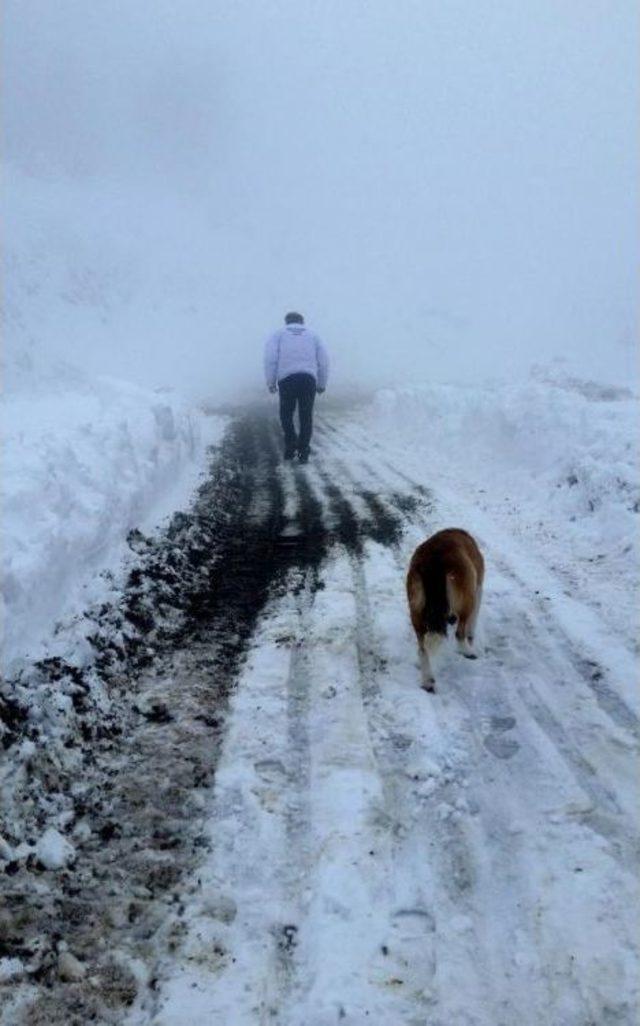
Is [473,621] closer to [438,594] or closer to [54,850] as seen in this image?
[438,594]

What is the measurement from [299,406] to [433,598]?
7941mm

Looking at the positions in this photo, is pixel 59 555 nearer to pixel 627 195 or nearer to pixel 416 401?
pixel 416 401

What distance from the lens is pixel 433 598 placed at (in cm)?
406

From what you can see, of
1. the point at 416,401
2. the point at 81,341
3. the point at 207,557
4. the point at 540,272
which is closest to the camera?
the point at 207,557

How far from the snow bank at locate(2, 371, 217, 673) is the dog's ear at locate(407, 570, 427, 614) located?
94.5 inches

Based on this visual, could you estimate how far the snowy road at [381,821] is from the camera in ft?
7.46

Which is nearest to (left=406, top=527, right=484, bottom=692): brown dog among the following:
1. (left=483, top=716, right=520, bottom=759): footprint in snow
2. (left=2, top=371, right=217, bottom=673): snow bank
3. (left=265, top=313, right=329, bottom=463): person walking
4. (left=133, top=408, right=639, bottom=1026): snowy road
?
(left=133, top=408, right=639, bottom=1026): snowy road

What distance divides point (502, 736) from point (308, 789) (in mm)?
1117

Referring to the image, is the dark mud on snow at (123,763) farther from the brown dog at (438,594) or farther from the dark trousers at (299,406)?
the dark trousers at (299,406)

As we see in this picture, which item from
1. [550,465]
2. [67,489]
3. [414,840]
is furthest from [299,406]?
[414,840]

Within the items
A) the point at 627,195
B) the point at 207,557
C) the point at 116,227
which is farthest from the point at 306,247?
the point at 207,557

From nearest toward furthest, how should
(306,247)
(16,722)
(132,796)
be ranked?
(132,796), (16,722), (306,247)

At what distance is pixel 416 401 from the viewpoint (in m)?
15.2

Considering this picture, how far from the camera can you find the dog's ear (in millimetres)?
4105
